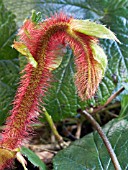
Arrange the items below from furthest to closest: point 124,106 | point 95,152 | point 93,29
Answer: point 124,106
point 95,152
point 93,29

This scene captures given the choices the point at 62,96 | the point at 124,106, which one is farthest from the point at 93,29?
the point at 124,106

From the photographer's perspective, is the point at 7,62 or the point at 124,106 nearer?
→ the point at 7,62

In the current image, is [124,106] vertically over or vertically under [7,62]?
under

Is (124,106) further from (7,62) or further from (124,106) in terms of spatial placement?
(7,62)

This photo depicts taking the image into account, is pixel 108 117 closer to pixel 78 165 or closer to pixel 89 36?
pixel 78 165

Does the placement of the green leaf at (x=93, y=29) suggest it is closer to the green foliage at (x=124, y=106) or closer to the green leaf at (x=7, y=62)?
the green leaf at (x=7, y=62)

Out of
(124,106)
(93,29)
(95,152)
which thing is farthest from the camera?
(124,106)

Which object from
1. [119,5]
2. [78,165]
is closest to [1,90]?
[78,165]

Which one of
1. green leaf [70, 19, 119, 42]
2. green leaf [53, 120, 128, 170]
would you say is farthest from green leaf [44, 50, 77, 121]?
green leaf [70, 19, 119, 42]
